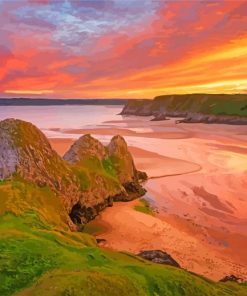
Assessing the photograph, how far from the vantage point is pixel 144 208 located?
78.6ft

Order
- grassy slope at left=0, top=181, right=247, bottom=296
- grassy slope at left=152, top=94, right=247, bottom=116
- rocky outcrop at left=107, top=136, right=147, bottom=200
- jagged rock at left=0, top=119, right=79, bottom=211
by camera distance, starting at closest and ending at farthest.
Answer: grassy slope at left=0, top=181, right=247, bottom=296 → jagged rock at left=0, top=119, right=79, bottom=211 → rocky outcrop at left=107, top=136, right=147, bottom=200 → grassy slope at left=152, top=94, right=247, bottom=116

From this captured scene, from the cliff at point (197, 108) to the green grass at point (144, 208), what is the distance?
292ft

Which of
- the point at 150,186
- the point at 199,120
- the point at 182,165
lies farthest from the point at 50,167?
the point at 199,120

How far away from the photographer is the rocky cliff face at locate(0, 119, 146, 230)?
18703 millimetres

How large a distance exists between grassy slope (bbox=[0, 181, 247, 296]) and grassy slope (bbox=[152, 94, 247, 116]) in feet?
366

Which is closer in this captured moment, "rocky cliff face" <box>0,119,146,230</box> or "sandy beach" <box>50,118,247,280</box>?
"sandy beach" <box>50,118,247,280</box>

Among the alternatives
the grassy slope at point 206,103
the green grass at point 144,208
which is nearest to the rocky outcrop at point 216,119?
the grassy slope at point 206,103

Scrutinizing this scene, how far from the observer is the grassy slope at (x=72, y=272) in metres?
7.93

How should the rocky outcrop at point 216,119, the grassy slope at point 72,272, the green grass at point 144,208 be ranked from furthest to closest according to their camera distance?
the rocky outcrop at point 216,119 → the green grass at point 144,208 → the grassy slope at point 72,272

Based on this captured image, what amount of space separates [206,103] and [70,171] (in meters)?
130

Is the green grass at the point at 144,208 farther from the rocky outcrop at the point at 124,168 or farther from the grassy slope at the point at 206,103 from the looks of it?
the grassy slope at the point at 206,103

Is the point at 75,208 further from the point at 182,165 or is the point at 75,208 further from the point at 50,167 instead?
the point at 182,165

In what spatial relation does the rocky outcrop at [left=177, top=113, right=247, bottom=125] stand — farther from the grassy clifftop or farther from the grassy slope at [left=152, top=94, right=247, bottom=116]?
the grassy slope at [left=152, top=94, right=247, bottom=116]

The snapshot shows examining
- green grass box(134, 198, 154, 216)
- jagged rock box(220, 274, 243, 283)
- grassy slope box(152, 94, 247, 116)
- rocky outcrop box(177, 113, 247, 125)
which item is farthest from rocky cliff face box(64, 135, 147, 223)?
grassy slope box(152, 94, 247, 116)
